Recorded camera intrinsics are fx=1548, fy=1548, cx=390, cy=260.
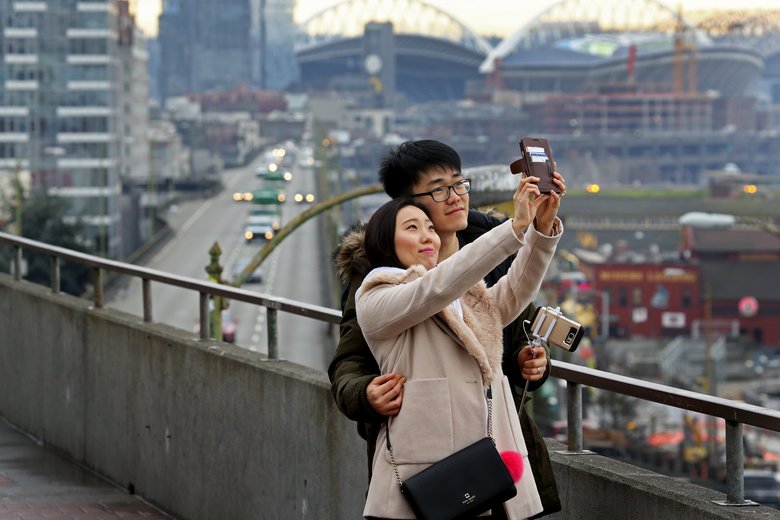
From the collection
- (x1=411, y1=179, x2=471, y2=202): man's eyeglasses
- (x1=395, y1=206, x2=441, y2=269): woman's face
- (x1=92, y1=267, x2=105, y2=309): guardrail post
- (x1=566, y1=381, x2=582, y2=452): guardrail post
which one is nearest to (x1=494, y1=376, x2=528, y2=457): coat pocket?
(x1=395, y1=206, x2=441, y2=269): woman's face

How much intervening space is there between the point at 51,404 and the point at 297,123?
535 feet

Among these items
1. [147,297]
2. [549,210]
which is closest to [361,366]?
[549,210]

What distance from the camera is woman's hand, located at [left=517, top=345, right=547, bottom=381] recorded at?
2.93 m

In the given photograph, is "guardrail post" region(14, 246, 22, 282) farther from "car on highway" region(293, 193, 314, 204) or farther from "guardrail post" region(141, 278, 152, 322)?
"car on highway" region(293, 193, 314, 204)

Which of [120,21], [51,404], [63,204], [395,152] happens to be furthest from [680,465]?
[120,21]

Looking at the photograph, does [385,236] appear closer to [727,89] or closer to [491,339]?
[491,339]

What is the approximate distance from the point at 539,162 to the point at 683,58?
18652 centimetres

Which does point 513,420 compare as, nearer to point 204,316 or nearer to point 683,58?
point 204,316

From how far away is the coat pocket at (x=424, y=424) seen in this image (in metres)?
2.71

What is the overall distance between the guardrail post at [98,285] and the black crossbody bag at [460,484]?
351 cm

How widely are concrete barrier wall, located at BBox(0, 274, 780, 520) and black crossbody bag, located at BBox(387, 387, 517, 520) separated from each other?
0.48m

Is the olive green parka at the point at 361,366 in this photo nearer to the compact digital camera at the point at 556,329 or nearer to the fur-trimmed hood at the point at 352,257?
the fur-trimmed hood at the point at 352,257

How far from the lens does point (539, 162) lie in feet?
8.75

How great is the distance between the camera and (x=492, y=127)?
17600cm
